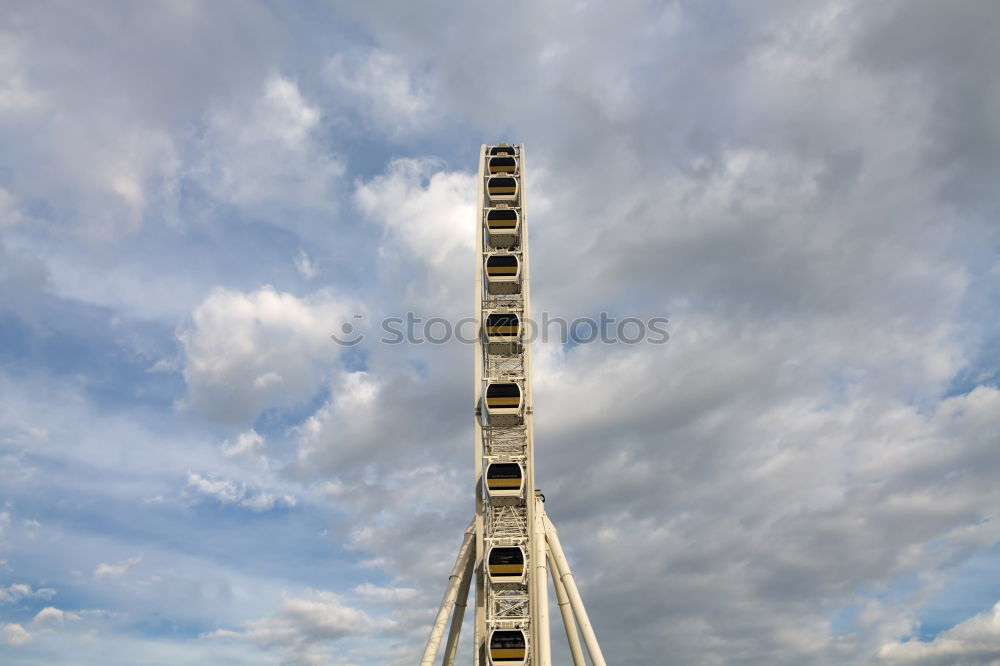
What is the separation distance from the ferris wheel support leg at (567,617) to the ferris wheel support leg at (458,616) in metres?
5.82

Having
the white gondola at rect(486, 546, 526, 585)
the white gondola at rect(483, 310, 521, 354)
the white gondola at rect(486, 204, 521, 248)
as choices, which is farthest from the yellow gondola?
the white gondola at rect(486, 546, 526, 585)

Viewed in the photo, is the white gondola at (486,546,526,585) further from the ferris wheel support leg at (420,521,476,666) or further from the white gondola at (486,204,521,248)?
the white gondola at (486,204,521,248)

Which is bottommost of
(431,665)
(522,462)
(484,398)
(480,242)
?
(431,665)

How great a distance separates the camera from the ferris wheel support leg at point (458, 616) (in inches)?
2260

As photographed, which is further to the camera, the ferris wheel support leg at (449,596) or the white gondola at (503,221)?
the white gondola at (503,221)

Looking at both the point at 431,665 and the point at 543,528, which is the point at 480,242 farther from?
the point at 431,665

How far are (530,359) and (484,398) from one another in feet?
15.3

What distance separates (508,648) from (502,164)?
37.7 metres

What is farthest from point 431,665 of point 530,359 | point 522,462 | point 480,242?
point 480,242

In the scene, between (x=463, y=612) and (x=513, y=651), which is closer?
(x=513, y=651)

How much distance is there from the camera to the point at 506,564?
55.2 metres

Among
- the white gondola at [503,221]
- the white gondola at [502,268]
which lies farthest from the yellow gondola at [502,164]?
the white gondola at [502,268]

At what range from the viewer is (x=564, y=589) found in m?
56.9

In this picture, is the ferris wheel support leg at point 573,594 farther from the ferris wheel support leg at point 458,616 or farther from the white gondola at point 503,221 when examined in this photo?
the white gondola at point 503,221
